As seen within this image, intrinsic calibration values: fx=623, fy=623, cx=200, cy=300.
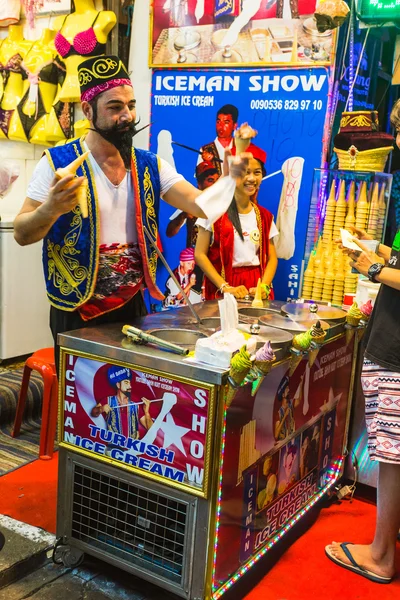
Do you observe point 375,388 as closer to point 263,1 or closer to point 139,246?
Result: point 139,246

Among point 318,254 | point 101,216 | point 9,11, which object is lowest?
point 318,254

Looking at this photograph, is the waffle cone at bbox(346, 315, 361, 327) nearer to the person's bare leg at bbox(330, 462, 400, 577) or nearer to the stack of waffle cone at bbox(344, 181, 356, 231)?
the person's bare leg at bbox(330, 462, 400, 577)

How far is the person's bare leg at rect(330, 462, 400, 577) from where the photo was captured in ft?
7.61

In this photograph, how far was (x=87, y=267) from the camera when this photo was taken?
2.35 meters

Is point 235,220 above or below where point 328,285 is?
above

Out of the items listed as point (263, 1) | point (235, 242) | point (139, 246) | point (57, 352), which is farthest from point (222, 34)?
point (57, 352)

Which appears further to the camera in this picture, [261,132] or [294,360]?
[261,132]

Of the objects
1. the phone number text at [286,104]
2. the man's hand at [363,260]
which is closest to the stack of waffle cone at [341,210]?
the phone number text at [286,104]

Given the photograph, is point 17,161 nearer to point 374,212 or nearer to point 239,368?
point 374,212

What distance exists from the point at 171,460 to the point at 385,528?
923mm

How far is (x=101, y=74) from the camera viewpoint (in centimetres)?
236

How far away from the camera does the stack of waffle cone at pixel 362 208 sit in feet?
10.7

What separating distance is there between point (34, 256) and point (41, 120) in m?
0.98

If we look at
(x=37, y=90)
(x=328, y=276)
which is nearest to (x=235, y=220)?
(x=328, y=276)
